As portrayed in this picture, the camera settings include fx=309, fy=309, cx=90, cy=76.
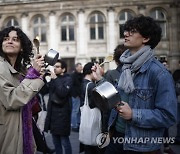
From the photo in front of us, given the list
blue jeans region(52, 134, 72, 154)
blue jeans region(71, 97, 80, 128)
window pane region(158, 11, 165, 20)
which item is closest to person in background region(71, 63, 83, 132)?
blue jeans region(71, 97, 80, 128)

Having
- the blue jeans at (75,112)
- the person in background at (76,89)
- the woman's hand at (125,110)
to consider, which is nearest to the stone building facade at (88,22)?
the blue jeans at (75,112)

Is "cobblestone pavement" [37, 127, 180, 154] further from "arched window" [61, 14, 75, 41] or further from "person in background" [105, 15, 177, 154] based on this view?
"arched window" [61, 14, 75, 41]

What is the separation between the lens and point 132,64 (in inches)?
94.3

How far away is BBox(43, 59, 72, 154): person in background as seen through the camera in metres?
4.99

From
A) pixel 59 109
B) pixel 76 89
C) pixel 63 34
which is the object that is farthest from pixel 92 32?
pixel 59 109

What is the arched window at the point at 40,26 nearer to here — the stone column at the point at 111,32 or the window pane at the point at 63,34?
the window pane at the point at 63,34

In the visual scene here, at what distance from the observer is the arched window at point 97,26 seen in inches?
870

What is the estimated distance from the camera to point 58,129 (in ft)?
16.4

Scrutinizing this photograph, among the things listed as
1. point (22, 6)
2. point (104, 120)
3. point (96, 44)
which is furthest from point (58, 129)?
point (22, 6)

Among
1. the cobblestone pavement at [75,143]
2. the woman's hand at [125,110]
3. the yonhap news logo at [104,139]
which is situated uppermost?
the woman's hand at [125,110]

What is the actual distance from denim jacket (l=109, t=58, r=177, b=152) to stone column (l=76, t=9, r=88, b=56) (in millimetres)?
19558

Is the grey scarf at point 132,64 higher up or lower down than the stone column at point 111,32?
lower down

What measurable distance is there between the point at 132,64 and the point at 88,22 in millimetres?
20019

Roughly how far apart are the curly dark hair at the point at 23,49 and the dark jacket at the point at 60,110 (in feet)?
6.98
